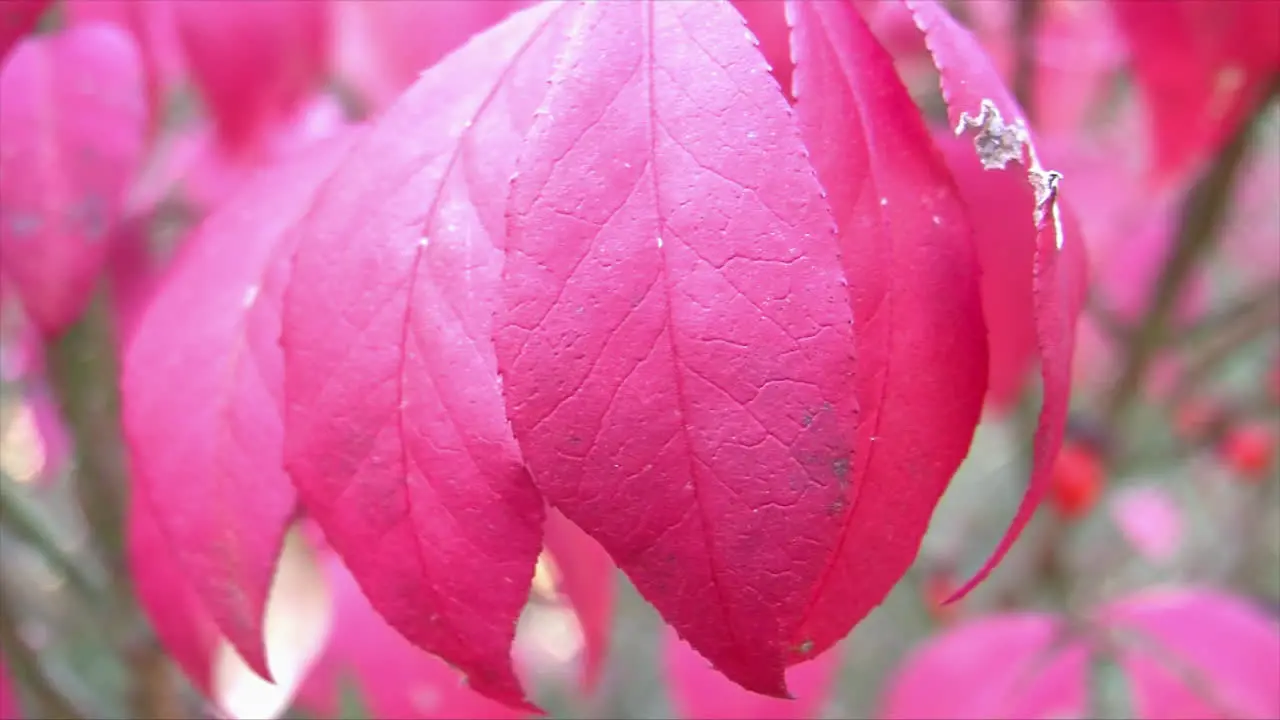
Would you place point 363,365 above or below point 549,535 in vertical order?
above

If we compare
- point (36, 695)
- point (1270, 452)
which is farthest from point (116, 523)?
point (1270, 452)

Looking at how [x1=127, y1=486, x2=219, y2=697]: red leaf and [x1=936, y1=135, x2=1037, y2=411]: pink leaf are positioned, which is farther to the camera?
[x1=936, y1=135, x2=1037, y2=411]: pink leaf

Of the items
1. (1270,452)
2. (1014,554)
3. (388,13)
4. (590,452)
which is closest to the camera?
(590,452)

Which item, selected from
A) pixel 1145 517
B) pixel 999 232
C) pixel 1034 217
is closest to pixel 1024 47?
pixel 999 232

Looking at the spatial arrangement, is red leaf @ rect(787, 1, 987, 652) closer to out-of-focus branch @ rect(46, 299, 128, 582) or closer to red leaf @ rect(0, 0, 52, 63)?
red leaf @ rect(0, 0, 52, 63)

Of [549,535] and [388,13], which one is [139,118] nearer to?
[388,13]

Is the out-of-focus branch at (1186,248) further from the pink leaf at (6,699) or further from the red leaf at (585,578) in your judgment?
the pink leaf at (6,699)

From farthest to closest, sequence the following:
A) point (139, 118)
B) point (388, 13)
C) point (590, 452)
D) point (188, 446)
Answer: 1. point (388, 13)
2. point (139, 118)
3. point (188, 446)
4. point (590, 452)

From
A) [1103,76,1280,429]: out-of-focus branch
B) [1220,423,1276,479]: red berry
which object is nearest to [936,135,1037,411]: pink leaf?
[1103,76,1280,429]: out-of-focus branch
